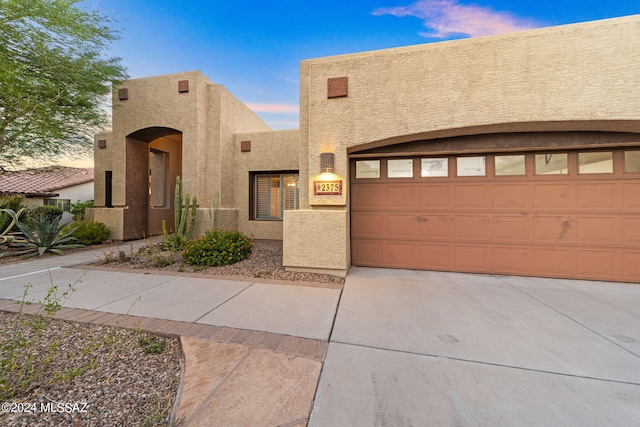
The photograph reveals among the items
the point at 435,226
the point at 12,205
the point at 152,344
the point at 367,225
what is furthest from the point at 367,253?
the point at 12,205

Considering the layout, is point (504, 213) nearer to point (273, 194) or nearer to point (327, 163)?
point (327, 163)

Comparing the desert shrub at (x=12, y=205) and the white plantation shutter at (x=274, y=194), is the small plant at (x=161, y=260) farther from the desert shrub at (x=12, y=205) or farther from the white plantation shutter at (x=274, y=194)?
the desert shrub at (x=12, y=205)

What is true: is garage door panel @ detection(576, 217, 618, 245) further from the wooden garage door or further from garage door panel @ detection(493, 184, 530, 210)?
garage door panel @ detection(493, 184, 530, 210)

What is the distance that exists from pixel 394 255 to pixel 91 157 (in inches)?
481

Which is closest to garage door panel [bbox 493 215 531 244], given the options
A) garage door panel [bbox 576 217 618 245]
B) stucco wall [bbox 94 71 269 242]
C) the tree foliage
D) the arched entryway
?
garage door panel [bbox 576 217 618 245]

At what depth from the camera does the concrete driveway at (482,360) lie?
64.7 inches

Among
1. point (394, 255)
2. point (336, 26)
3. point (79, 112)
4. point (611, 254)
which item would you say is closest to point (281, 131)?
point (336, 26)

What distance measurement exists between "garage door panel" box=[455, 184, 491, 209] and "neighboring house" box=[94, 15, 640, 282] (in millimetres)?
23

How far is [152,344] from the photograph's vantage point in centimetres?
239

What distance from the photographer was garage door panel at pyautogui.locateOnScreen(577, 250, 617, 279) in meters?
4.47

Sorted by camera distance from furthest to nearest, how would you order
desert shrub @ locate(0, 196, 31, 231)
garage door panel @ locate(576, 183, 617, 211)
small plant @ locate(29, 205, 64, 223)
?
small plant @ locate(29, 205, 64, 223)
desert shrub @ locate(0, 196, 31, 231)
garage door panel @ locate(576, 183, 617, 211)

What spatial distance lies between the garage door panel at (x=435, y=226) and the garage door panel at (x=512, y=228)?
34.2 inches

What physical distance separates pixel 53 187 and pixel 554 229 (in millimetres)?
25802

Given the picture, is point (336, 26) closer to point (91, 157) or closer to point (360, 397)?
point (360, 397)
